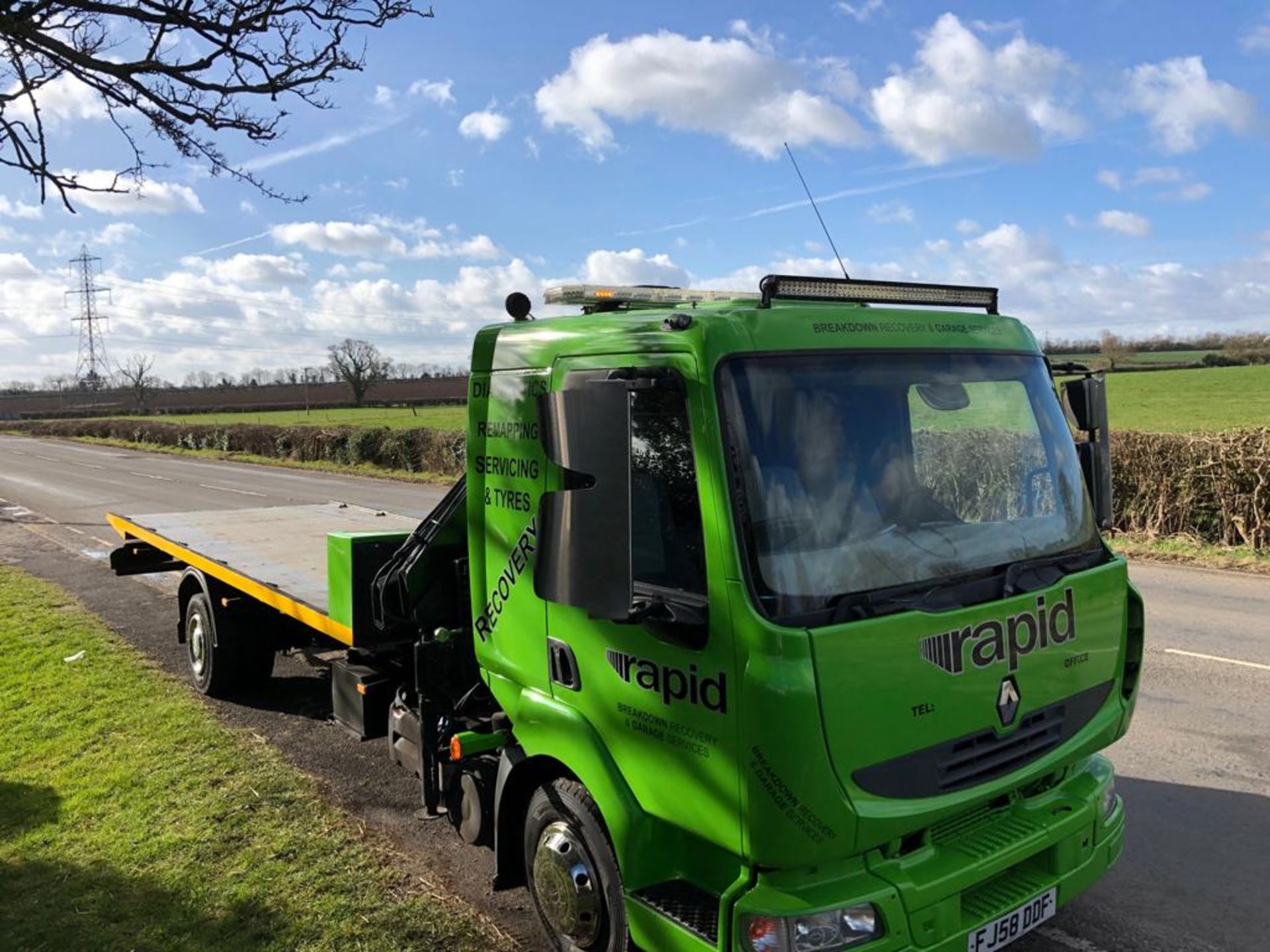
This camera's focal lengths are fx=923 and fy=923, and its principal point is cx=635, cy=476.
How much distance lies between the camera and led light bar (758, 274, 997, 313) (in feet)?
10.3

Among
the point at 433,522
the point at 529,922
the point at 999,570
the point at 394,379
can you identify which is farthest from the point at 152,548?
the point at 394,379

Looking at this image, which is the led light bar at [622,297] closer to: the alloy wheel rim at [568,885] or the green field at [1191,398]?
the alloy wheel rim at [568,885]

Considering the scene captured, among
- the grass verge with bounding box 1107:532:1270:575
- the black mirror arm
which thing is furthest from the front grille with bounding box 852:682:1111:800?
the grass verge with bounding box 1107:532:1270:575

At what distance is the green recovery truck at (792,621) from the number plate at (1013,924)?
0.03 ft

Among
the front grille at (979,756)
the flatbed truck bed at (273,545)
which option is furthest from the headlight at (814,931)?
the flatbed truck bed at (273,545)

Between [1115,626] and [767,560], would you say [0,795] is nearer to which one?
[767,560]

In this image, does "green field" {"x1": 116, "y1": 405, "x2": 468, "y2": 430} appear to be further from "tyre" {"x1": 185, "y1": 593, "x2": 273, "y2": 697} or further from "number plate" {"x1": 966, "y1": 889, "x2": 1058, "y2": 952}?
"number plate" {"x1": 966, "y1": 889, "x2": 1058, "y2": 952}

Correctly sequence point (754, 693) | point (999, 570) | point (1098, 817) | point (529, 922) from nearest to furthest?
1. point (754, 693)
2. point (999, 570)
3. point (1098, 817)
4. point (529, 922)

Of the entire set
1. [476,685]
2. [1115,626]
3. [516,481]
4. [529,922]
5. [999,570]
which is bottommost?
[529,922]

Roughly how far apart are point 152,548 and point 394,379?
80.9m

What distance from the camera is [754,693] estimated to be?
2465mm

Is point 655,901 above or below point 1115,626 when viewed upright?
below

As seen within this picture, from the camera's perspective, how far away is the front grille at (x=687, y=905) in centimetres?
266

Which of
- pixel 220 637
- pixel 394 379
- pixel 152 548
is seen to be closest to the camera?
pixel 220 637
